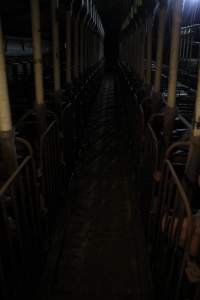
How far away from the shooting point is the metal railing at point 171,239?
2000mm

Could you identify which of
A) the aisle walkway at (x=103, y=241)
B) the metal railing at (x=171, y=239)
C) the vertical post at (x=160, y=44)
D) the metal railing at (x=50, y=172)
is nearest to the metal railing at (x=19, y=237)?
the metal railing at (x=50, y=172)

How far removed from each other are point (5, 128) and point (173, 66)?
1801 millimetres

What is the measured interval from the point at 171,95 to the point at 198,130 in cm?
112

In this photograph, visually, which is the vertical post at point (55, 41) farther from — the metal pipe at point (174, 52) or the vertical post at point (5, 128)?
the vertical post at point (5, 128)

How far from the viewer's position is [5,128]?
2.42 metres

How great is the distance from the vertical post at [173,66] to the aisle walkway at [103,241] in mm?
1214

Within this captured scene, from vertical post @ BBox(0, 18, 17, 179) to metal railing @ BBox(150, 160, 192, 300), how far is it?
1.24 metres

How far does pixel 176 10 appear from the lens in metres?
3.02

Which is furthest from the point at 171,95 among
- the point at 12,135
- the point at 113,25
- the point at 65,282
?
the point at 113,25

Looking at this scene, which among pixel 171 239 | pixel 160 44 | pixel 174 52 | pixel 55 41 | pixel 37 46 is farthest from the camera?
pixel 55 41

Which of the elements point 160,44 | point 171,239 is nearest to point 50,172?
point 171,239

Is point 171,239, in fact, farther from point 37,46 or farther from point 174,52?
point 37,46

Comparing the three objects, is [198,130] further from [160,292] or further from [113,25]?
[113,25]

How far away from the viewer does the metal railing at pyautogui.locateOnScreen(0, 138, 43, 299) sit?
6.72ft
